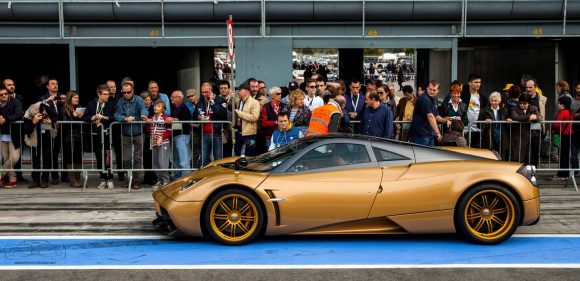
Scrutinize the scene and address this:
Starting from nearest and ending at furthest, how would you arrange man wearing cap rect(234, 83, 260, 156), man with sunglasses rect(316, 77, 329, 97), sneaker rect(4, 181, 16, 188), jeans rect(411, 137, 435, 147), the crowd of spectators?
jeans rect(411, 137, 435, 147) < man wearing cap rect(234, 83, 260, 156) < the crowd of spectators < sneaker rect(4, 181, 16, 188) < man with sunglasses rect(316, 77, 329, 97)

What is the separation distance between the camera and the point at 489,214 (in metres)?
8.75

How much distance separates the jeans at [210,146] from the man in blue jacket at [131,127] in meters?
0.99

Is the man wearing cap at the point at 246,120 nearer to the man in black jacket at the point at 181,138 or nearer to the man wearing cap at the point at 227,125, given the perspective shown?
the man wearing cap at the point at 227,125

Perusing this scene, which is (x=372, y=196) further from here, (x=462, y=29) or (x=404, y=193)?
(x=462, y=29)

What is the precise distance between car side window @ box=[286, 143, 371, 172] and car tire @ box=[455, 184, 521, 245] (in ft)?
3.86

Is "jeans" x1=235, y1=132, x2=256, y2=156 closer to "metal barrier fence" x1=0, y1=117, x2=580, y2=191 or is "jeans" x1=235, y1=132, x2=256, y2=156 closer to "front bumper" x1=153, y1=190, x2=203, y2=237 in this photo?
"metal barrier fence" x1=0, y1=117, x2=580, y2=191

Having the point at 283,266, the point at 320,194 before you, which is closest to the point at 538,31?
the point at 320,194

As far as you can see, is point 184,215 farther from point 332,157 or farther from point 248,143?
point 248,143

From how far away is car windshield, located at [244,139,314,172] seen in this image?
8.95m

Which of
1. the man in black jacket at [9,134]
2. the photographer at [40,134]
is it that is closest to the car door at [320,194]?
the photographer at [40,134]

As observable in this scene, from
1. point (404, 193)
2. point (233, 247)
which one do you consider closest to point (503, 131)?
point (404, 193)

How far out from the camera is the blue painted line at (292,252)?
806cm

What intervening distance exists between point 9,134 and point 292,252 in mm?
6623

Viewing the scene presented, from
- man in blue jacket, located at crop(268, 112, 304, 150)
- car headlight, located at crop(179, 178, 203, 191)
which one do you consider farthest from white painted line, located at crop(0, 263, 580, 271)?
man in blue jacket, located at crop(268, 112, 304, 150)
